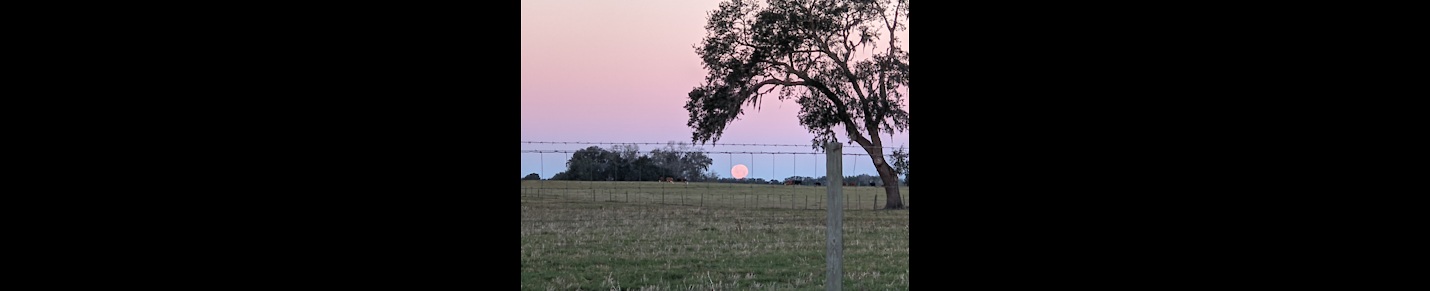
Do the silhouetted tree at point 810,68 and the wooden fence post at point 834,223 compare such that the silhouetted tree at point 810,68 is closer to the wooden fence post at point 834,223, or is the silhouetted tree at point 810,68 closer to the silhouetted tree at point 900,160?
the silhouetted tree at point 900,160

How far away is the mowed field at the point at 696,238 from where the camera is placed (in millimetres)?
5758

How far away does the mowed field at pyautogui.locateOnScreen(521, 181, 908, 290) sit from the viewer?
5758mm

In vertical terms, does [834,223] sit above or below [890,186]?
below

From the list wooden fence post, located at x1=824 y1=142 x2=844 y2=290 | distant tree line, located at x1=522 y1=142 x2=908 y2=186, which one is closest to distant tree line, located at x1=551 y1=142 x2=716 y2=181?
distant tree line, located at x1=522 y1=142 x2=908 y2=186

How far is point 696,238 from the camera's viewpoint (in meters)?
7.93

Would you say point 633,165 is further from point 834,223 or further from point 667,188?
point 834,223

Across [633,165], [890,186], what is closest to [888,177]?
[890,186]

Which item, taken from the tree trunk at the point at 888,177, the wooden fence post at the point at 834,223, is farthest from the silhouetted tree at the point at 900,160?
the wooden fence post at the point at 834,223

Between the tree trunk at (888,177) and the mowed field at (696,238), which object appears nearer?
the mowed field at (696,238)
